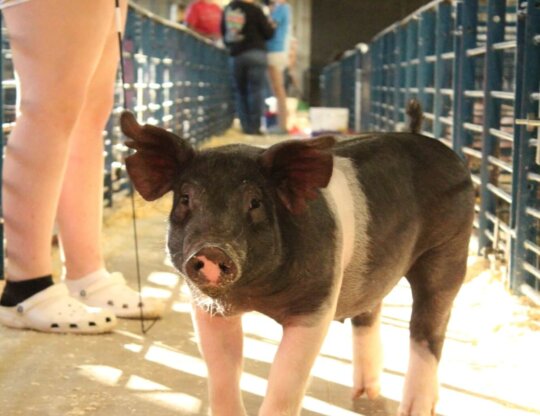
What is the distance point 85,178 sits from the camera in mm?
3455

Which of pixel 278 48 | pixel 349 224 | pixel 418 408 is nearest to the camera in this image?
pixel 349 224

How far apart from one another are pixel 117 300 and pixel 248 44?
8510 millimetres

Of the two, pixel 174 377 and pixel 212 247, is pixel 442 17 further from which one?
pixel 212 247

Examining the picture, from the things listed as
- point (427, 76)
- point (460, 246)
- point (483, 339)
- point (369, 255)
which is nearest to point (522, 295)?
point (483, 339)

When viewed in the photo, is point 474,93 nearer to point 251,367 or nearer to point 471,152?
point 471,152

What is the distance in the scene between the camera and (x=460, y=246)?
248 centimetres

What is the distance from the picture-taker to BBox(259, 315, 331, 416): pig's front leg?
2.01 m

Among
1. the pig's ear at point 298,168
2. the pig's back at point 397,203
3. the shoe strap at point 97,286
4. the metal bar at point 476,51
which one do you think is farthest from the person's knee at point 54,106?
the metal bar at point 476,51

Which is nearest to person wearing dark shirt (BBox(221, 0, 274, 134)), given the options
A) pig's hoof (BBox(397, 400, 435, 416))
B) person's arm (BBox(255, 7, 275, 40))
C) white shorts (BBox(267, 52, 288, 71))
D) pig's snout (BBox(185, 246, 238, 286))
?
person's arm (BBox(255, 7, 275, 40))

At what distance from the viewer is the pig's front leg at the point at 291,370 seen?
2.01 m

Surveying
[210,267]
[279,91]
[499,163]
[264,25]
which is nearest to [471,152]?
[499,163]

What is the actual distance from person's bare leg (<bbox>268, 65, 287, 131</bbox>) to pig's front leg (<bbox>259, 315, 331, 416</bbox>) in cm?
1038

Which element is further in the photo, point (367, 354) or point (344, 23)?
point (344, 23)

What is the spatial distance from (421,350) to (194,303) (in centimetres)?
61
